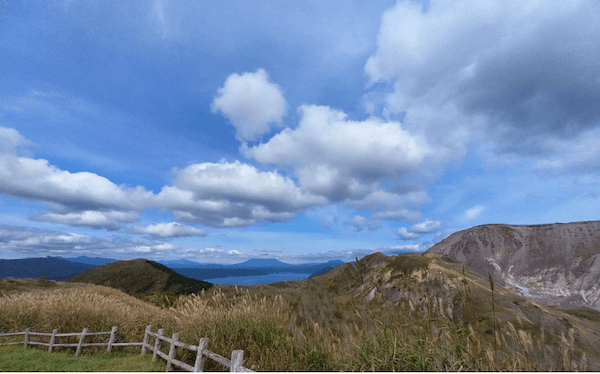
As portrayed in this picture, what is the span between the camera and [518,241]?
72.3 meters

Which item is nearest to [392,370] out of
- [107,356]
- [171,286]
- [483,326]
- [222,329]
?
[222,329]

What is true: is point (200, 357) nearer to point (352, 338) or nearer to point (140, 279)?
point (352, 338)

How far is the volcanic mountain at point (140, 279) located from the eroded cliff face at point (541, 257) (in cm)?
5691

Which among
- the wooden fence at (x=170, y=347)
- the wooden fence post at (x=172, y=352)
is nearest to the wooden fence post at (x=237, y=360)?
the wooden fence at (x=170, y=347)

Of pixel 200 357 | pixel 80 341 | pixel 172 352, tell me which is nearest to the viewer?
pixel 200 357

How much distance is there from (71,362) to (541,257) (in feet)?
274

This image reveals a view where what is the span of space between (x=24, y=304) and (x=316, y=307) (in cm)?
1900

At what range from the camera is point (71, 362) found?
11.9 metres

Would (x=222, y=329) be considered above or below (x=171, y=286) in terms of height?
above

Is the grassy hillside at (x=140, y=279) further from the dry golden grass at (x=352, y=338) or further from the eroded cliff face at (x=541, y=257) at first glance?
the eroded cliff face at (x=541, y=257)

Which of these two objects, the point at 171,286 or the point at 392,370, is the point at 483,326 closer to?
the point at 392,370

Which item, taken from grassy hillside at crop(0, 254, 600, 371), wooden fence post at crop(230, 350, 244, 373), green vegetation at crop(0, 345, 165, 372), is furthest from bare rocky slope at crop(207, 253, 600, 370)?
green vegetation at crop(0, 345, 165, 372)

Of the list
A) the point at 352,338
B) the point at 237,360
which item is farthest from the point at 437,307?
the point at 237,360

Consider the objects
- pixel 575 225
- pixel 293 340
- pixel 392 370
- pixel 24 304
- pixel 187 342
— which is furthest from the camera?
pixel 575 225
